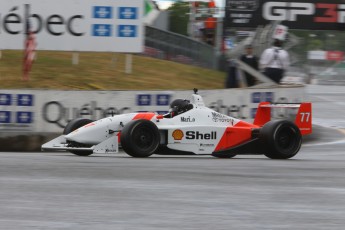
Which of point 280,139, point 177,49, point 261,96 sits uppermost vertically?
point 177,49

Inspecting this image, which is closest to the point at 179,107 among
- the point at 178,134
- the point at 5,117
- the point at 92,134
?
the point at 178,134

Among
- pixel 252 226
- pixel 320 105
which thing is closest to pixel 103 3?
pixel 320 105

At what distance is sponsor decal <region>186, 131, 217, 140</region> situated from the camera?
38.2ft

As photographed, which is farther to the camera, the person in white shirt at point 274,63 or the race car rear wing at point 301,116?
the person in white shirt at point 274,63

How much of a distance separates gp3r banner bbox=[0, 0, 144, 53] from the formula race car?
10.1 metres

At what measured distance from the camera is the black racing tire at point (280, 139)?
11838 millimetres

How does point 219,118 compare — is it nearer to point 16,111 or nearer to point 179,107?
point 179,107

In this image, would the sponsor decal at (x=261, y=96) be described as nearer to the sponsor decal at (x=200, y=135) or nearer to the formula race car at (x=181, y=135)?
the formula race car at (x=181, y=135)

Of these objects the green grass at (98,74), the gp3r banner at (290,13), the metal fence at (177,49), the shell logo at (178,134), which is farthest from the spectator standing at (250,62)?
the metal fence at (177,49)

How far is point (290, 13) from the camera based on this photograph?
96.4 feet

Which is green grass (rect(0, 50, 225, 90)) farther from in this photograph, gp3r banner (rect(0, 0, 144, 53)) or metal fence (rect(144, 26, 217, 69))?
metal fence (rect(144, 26, 217, 69))

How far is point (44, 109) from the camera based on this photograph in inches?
548

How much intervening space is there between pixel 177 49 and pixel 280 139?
774 inches

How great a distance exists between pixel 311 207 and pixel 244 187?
3.87 ft
